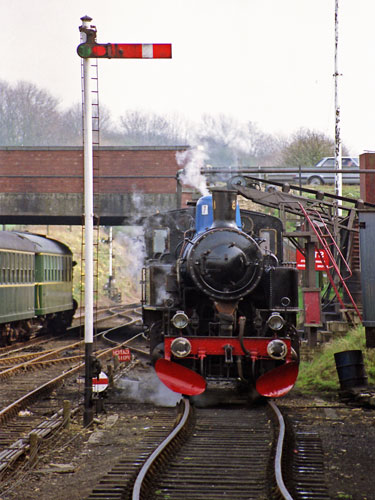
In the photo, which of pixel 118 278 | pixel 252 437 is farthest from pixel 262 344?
pixel 118 278

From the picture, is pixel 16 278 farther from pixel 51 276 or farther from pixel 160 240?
pixel 160 240

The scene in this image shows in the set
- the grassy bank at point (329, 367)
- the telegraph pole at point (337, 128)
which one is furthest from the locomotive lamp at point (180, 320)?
the telegraph pole at point (337, 128)

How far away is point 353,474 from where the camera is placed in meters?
6.91

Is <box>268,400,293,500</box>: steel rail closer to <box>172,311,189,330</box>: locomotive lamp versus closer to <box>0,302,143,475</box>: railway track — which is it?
<box>172,311,189,330</box>: locomotive lamp

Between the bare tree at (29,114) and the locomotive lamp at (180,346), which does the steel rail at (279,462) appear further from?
the bare tree at (29,114)

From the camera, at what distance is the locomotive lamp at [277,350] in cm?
1033

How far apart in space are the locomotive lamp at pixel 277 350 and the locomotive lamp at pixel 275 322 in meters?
0.25

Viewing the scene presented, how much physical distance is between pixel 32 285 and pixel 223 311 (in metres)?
11.5

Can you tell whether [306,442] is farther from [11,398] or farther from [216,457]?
[11,398]

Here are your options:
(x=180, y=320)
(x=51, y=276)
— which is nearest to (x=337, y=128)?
(x=51, y=276)

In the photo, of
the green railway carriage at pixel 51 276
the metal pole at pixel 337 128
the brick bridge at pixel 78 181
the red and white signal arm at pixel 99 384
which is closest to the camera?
the red and white signal arm at pixel 99 384

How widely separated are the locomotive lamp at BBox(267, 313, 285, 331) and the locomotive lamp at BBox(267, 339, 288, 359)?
248 millimetres

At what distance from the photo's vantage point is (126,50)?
984 cm

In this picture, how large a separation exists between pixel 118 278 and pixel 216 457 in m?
44.6
